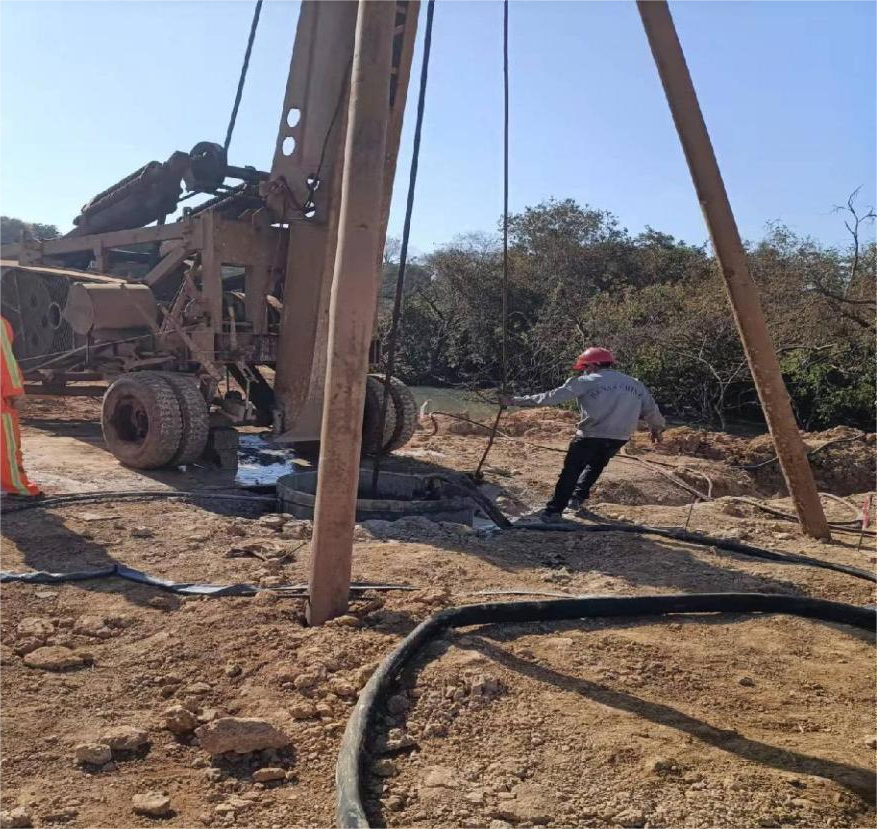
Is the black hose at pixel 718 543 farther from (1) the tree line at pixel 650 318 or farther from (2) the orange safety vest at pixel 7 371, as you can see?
(1) the tree line at pixel 650 318

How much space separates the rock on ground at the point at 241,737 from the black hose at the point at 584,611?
0.28m

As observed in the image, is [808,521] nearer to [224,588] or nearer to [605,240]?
[224,588]

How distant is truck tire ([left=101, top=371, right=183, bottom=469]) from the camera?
26.0 feet


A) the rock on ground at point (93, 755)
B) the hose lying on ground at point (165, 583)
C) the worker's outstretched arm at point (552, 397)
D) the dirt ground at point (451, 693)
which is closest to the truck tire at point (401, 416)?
the worker's outstretched arm at point (552, 397)

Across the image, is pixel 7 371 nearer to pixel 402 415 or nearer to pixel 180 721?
pixel 402 415

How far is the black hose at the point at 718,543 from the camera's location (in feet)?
16.9

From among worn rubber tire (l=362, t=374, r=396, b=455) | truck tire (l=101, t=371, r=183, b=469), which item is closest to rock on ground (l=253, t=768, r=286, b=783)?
truck tire (l=101, t=371, r=183, b=469)

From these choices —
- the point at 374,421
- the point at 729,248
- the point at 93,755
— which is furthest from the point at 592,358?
the point at 93,755

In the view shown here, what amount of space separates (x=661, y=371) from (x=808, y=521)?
11222mm

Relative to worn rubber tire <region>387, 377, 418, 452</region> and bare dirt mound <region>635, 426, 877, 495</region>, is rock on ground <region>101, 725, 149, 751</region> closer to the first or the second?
worn rubber tire <region>387, 377, 418, 452</region>

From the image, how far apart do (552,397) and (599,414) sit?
585 millimetres

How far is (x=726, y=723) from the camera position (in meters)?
3.04

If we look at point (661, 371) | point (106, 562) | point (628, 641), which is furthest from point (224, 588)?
point (661, 371)

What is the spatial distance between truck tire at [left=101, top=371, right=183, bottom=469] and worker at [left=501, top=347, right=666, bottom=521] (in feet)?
11.4
